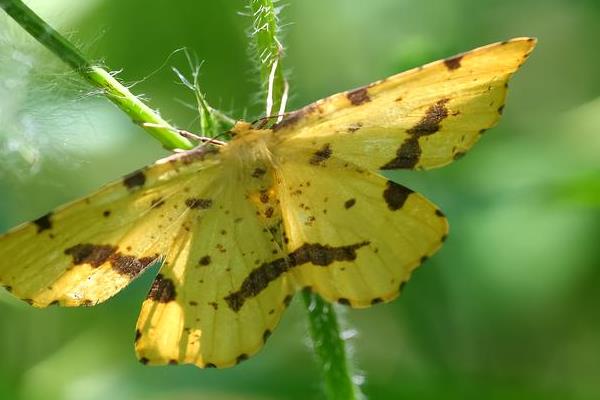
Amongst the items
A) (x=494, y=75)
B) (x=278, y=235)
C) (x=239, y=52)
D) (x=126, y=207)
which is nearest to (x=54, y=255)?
(x=126, y=207)

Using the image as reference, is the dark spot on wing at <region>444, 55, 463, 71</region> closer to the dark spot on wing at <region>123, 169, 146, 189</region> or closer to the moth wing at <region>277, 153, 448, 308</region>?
the moth wing at <region>277, 153, 448, 308</region>

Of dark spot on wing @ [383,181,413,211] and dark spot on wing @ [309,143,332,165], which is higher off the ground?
dark spot on wing @ [309,143,332,165]

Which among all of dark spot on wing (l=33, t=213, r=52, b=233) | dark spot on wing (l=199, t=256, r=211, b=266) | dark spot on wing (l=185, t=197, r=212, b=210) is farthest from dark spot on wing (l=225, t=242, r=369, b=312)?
dark spot on wing (l=33, t=213, r=52, b=233)

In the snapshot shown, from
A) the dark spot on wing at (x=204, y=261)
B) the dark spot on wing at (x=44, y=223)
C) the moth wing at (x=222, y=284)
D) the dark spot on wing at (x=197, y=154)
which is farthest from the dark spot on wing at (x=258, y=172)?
the dark spot on wing at (x=44, y=223)

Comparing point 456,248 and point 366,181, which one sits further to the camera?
point 456,248

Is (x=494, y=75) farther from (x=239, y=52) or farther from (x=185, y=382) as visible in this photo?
(x=239, y=52)

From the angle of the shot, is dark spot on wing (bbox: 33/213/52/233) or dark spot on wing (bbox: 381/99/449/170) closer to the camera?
dark spot on wing (bbox: 33/213/52/233)

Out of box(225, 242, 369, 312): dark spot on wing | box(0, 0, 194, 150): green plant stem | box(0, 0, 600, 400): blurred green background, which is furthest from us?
box(0, 0, 600, 400): blurred green background
